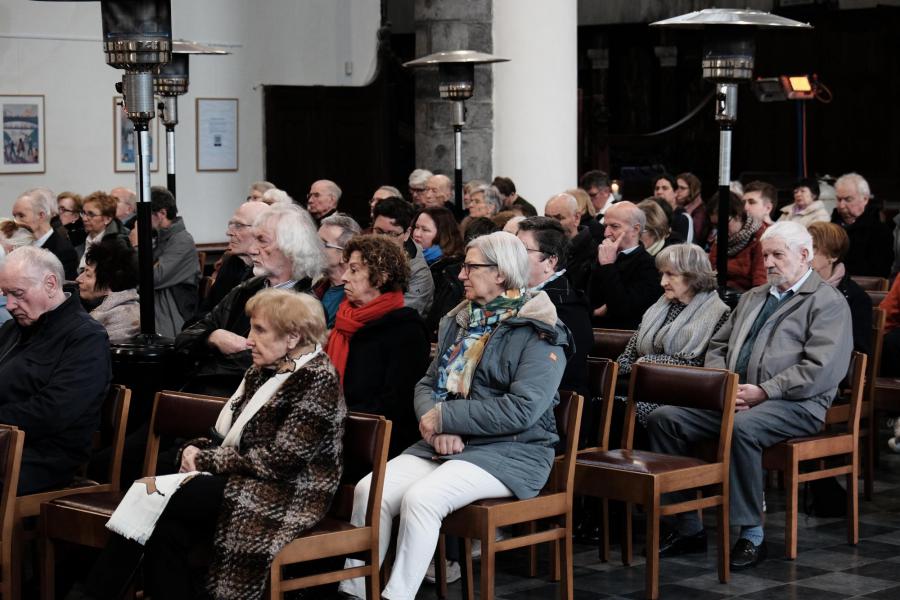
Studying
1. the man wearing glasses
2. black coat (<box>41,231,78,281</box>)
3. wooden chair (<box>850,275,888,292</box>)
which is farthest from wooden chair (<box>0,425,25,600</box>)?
wooden chair (<box>850,275,888,292</box>)

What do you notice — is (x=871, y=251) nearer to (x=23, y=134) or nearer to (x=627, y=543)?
(x=627, y=543)

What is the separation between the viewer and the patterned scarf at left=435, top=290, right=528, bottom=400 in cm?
489

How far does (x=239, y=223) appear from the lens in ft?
21.0

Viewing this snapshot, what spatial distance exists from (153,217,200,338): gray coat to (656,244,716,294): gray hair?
2.93 meters

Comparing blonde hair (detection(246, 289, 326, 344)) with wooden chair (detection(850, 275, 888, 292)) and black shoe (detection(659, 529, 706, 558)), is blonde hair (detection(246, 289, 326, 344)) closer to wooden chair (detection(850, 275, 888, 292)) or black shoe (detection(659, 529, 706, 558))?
black shoe (detection(659, 529, 706, 558))

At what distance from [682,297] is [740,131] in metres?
11.5

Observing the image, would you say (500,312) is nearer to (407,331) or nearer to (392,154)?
(407,331)

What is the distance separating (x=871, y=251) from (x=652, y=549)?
5568mm

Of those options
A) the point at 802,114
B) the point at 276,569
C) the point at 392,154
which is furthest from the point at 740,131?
the point at 276,569

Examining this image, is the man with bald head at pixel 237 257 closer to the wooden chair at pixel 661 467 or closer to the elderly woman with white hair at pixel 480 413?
the elderly woman with white hair at pixel 480 413

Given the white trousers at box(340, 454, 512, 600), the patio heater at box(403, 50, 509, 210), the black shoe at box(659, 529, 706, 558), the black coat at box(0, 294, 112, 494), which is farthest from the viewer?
the patio heater at box(403, 50, 509, 210)

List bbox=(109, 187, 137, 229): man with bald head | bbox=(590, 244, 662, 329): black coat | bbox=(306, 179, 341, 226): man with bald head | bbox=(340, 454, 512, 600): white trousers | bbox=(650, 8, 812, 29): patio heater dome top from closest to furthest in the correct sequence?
bbox=(340, 454, 512, 600): white trousers → bbox=(590, 244, 662, 329): black coat → bbox=(650, 8, 812, 29): patio heater dome top → bbox=(109, 187, 137, 229): man with bald head → bbox=(306, 179, 341, 226): man with bald head

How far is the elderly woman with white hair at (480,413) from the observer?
455cm

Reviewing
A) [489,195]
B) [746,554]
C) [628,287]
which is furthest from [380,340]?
[489,195]
